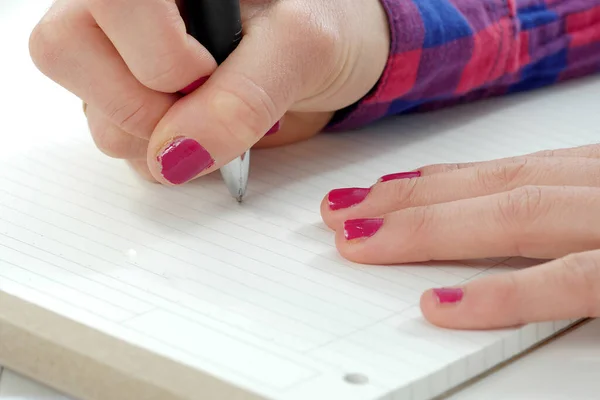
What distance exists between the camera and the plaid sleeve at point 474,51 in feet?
2.90

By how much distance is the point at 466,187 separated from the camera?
2.32 ft

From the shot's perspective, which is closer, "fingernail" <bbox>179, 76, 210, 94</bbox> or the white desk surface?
the white desk surface

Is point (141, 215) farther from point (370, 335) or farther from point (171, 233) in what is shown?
point (370, 335)

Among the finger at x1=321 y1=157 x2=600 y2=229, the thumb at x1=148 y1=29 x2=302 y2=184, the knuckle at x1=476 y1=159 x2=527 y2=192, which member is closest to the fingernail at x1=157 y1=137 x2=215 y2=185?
the thumb at x1=148 y1=29 x2=302 y2=184

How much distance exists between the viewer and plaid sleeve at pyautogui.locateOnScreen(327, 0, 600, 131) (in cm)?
88

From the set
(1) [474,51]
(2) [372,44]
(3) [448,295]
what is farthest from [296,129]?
(3) [448,295]

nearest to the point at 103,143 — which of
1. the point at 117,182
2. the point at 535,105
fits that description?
the point at 117,182

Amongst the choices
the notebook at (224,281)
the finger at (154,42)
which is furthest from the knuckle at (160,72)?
the notebook at (224,281)

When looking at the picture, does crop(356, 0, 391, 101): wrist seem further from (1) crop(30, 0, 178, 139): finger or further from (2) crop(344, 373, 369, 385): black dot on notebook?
(2) crop(344, 373, 369, 385): black dot on notebook

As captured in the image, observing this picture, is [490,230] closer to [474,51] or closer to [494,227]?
[494,227]

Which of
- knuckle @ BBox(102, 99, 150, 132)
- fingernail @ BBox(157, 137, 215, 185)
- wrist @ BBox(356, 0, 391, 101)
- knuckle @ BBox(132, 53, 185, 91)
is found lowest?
fingernail @ BBox(157, 137, 215, 185)

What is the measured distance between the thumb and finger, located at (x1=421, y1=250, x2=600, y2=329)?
0.62 ft

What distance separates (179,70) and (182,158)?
0.06 m

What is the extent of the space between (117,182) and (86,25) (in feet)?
0.50
